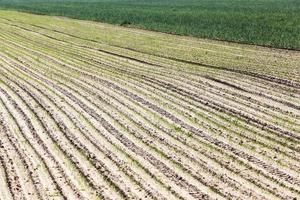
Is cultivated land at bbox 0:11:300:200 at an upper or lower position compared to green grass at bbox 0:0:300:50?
upper

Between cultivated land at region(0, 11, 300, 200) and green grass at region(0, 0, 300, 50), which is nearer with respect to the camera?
cultivated land at region(0, 11, 300, 200)

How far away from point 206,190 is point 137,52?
62.5ft

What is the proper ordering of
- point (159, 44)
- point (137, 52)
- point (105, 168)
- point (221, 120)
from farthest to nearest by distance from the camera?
point (159, 44), point (137, 52), point (221, 120), point (105, 168)

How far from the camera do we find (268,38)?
3247cm

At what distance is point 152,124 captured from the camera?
57.5 ft

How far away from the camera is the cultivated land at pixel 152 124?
516 inches

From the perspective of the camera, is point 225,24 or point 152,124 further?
point 225,24

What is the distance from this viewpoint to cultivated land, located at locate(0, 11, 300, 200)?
1309cm

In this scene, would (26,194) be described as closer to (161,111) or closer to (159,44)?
(161,111)

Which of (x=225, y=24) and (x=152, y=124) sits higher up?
(x=152, y=124)

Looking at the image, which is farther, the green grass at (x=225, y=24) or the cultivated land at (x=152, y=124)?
the green grass at (x=225, y=24)

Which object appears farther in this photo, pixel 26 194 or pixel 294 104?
pixel 294 104

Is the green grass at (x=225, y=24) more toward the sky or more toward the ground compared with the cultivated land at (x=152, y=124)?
more toward the ground

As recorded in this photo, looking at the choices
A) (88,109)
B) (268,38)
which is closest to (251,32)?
(268,38)
